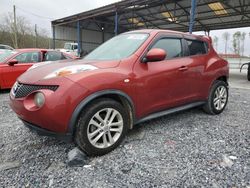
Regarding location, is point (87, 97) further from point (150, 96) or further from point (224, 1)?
point (224, 1)

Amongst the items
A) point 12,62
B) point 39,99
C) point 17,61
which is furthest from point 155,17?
point 39,99

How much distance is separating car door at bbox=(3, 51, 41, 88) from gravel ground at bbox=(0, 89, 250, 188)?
336cm

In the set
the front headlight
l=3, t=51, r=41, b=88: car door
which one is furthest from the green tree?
the front headlight

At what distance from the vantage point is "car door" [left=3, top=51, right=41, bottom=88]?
6623mm

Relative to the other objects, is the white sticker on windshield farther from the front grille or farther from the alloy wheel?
the front grille

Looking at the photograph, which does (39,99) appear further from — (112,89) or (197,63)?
(197,63)

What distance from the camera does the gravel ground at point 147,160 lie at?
2.20 meters

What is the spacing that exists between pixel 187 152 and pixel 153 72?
1.18 metres

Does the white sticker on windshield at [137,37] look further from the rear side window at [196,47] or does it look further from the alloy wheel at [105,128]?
the alloy wheel at [105,128]

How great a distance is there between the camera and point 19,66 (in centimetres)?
682

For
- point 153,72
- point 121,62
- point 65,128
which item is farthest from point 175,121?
point 65,128

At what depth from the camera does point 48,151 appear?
281cm

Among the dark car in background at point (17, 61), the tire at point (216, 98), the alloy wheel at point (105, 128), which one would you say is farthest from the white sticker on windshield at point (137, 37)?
the dark car in background at point (17, 61)

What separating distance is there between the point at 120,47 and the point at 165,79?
0.85 metres
